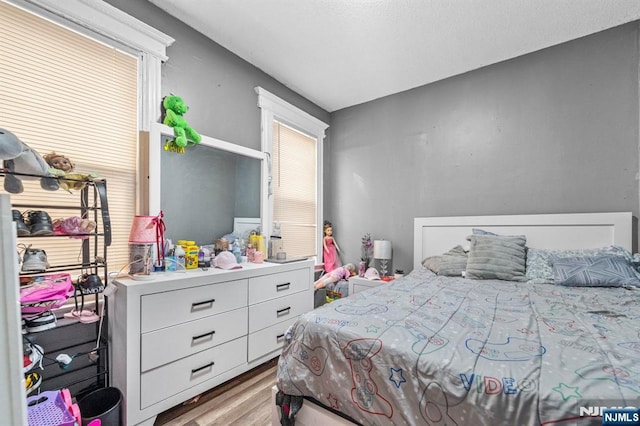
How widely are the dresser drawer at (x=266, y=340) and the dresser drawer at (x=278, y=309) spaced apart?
37 mm

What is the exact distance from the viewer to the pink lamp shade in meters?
1.61

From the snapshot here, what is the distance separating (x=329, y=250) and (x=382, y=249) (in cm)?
71

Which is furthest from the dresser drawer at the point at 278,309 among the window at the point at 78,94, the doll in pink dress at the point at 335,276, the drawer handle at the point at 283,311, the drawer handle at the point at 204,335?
the window at the point at 78,94

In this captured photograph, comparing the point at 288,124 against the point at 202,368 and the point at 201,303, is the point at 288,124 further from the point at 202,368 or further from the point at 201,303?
the point at 202,368

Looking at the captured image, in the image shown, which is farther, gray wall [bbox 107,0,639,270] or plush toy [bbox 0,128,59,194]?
gray wall [bbox 107,0,639,270]

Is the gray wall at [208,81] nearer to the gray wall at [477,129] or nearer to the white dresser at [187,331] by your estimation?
the gray wall at [477,129]

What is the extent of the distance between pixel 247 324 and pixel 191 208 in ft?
3.05

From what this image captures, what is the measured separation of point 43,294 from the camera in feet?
3.88

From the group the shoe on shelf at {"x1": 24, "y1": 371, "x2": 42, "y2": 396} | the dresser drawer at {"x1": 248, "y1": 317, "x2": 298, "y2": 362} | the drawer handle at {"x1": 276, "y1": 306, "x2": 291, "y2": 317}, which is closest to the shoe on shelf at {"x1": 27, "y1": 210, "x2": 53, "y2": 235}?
the shoe on shelf at {"x1": 24, "y1": 371, "x2": 42, "y2": 396}

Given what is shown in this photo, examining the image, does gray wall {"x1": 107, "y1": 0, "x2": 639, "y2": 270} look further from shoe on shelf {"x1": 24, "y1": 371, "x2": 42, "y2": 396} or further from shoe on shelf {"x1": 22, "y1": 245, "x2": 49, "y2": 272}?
shoe on shelf {"x1": 24, "y1": 371, "x2": 42, "y2": 396}

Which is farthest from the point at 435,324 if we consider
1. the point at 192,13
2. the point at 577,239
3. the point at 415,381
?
the point at 192,13

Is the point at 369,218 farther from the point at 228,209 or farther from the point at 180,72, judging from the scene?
the point at 180,72

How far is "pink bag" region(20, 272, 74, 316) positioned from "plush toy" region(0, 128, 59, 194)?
1.46 feet

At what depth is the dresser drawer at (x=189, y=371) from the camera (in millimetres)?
1428
